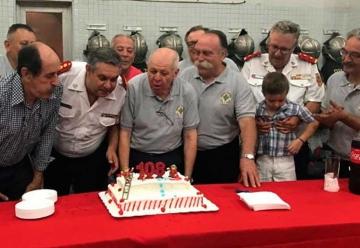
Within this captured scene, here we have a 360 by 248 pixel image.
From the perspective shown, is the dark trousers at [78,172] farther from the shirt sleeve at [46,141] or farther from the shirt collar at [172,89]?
the shirt collar at [172,89]

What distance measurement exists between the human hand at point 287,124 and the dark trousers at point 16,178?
1.40m

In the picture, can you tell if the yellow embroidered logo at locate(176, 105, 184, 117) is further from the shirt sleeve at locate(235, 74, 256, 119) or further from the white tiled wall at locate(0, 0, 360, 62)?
the white tiled wall at locate(0, 0, 360, 62)

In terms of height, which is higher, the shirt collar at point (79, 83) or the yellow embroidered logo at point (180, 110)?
the shirt collar at point (79, 83)

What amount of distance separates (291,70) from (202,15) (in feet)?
7.03

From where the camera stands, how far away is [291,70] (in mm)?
2984

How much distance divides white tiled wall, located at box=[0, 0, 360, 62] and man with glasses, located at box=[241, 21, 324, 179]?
1831 millimetres

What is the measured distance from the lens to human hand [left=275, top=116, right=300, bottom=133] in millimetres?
2670

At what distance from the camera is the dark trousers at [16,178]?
235 cm

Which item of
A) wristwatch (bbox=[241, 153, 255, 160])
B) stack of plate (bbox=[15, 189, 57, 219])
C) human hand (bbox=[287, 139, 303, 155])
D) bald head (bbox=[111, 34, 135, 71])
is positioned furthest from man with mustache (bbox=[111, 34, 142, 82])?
stack of plate (bbox=[15, 189, 57, 219])

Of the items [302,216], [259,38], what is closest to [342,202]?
[302,216]

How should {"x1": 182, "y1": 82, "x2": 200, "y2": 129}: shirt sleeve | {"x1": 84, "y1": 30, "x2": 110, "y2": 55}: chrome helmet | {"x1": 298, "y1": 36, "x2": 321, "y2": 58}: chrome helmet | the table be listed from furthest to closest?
{"x1": 298, "y1": 36, "x2": 321, "y2": 58}: chrome helmet → {"x1": 84, "y1": 30, "x2": 110, "y2": 55}: chrome helmet → {"x1": 182, "y1": 82, "x2": 200, "y2": 129}: shirt sleeve → the table

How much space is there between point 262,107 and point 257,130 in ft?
0.46

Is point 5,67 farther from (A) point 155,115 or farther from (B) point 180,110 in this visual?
(B) point 180,110

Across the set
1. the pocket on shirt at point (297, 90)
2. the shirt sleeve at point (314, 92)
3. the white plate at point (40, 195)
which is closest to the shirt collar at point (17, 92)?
the white plate at point (40, 195)
